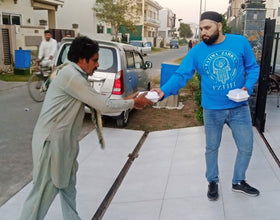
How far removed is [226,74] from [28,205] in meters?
2.15

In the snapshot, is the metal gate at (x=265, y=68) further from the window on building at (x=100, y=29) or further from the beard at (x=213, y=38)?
the window on building at (x=100, y=29)

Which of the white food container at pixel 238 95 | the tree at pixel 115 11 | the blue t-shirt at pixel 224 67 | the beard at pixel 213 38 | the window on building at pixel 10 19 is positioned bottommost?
the white food container at pixel 238 95

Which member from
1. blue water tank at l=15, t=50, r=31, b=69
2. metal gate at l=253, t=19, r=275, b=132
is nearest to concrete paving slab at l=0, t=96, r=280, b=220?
metal gate at l=253, t=19, r=275, b=132

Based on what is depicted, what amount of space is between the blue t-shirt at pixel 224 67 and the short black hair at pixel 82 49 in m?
1.25

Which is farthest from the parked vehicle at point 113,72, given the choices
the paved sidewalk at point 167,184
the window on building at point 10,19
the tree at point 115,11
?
the tree at point 115,11

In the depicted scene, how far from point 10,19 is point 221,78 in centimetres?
1788

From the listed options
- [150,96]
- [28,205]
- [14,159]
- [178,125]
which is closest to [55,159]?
[28,205]

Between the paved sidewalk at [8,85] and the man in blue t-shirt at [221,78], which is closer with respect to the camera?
the man in blue t-shirt at [221,78]

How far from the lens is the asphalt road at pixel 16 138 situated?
4.37 m

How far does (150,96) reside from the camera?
126 inches

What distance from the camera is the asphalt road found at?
172 inches

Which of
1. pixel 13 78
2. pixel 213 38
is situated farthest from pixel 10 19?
pixel 213 38

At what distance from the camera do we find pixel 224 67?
319 cm

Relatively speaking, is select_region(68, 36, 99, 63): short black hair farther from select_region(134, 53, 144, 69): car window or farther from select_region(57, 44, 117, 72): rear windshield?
select_region(134, 53, 144, 69): car window
